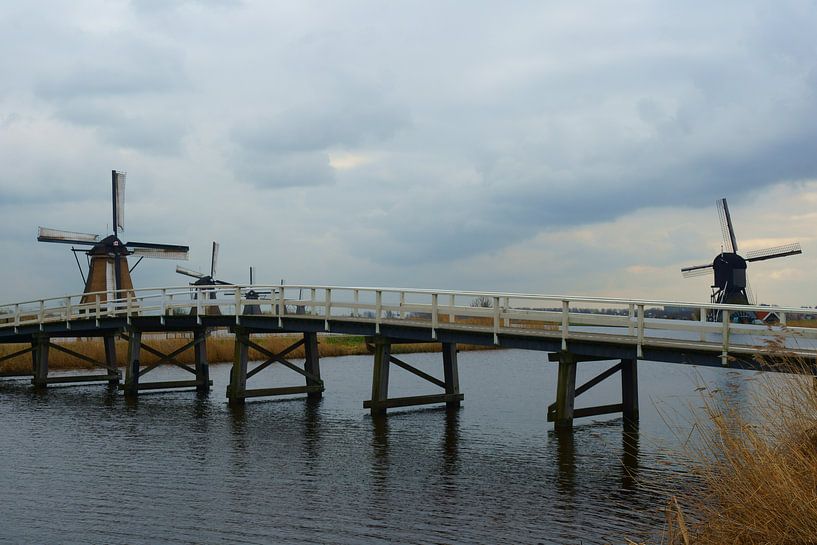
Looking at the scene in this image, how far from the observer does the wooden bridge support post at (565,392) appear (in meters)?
22.4

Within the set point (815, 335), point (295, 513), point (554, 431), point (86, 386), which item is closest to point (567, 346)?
point (554, 431)

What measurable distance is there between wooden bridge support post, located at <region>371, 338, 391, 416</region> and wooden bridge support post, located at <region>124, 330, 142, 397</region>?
1320 centimetres

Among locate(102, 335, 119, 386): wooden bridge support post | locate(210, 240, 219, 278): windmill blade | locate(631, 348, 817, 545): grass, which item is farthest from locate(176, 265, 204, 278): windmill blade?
locate(631, 348, 817, 545): grass

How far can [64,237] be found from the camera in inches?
2530

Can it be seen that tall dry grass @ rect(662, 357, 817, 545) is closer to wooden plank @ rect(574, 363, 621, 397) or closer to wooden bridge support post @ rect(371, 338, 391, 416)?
wooden plank @ rect(574, 363, 621, 397)

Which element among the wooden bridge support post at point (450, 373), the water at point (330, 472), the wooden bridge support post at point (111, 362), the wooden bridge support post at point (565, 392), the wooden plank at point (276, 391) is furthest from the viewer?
the wooden bridge support post at point (111, 362)

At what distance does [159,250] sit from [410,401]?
4439 cm

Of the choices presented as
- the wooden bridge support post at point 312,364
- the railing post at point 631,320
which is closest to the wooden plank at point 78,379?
the wooden bridge support post at point 312,364

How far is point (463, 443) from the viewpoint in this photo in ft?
72.2

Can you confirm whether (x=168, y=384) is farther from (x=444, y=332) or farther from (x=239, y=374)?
(x=444, y=332)

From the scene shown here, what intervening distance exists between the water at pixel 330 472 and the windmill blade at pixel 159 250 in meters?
34.6

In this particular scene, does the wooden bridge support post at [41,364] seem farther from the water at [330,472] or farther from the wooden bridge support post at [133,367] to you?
the water at [330,472]

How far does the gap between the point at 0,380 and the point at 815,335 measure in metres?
40.9

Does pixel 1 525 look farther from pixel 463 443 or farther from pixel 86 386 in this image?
pixel 86 386
